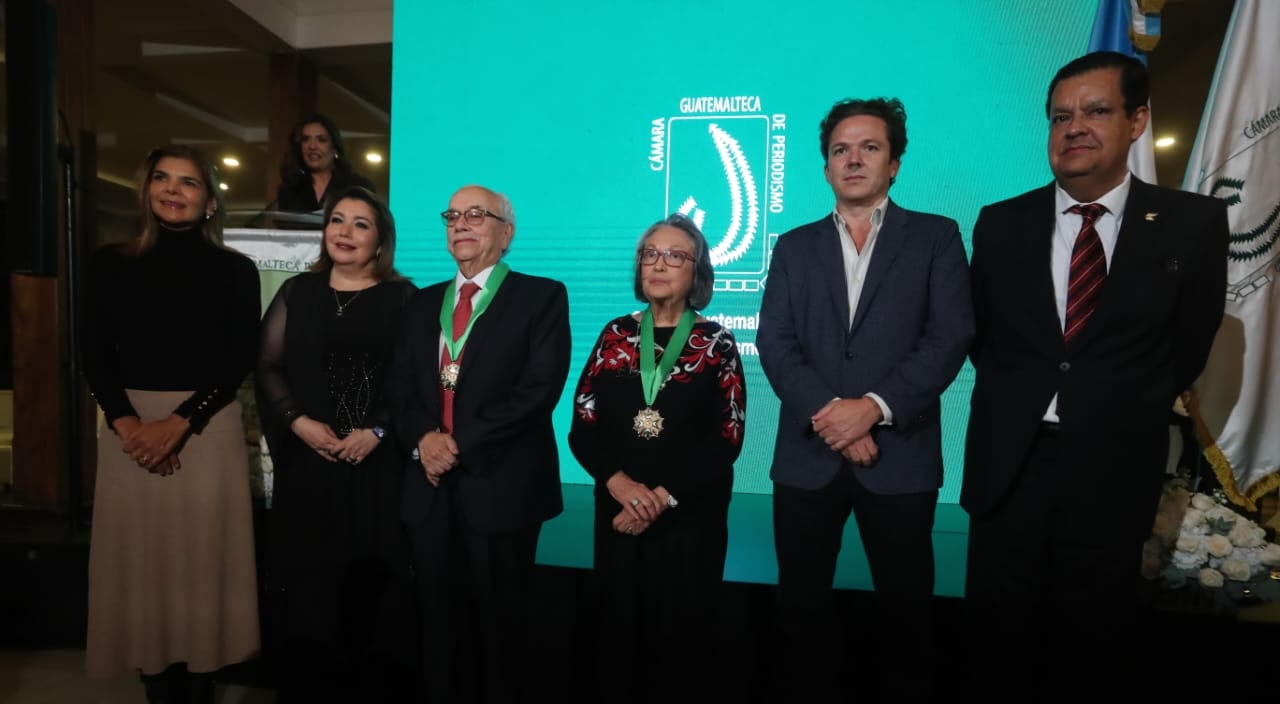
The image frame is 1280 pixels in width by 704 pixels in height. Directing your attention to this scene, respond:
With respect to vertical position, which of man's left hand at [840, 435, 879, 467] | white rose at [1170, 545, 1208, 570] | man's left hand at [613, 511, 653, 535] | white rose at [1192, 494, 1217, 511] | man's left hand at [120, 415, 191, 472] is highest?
man's left hand at [840, 435, 879, 467]

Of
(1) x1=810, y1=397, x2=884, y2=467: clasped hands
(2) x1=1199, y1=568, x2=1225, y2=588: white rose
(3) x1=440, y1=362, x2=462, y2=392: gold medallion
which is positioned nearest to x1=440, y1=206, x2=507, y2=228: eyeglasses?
(3) x1=440, y1=362, x2=462, y2=392: gold medallion

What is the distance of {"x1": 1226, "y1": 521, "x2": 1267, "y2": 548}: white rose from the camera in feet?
7.99

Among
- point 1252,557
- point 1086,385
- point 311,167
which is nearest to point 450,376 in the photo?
point 1086,385

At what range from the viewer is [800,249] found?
1.99m

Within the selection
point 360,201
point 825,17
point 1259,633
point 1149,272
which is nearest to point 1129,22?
point 825,17

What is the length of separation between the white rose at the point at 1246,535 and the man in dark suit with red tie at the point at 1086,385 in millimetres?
1109

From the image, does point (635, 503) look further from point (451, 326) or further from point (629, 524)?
point (451, 326)

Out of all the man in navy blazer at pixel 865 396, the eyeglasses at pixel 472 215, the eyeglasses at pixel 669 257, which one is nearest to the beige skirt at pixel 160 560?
the eyeglasses at pixel 472 215

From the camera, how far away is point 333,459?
2080 millimetres

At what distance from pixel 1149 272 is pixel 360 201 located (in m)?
2.13

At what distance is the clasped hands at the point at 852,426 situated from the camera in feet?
5.79

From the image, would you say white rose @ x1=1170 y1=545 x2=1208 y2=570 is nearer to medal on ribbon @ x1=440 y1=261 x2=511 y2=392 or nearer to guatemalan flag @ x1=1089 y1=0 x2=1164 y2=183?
guatemalan flag @ x1=1089 y1=0 x2=1164 y2=183

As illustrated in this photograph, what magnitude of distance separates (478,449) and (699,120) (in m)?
2.67

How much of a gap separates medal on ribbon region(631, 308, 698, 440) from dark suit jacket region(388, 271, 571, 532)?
0.86 ft
